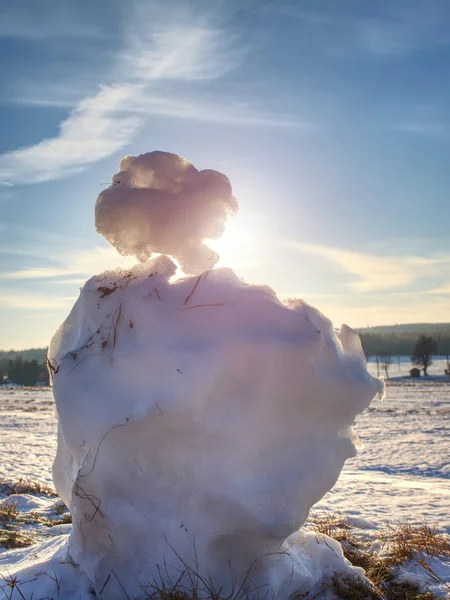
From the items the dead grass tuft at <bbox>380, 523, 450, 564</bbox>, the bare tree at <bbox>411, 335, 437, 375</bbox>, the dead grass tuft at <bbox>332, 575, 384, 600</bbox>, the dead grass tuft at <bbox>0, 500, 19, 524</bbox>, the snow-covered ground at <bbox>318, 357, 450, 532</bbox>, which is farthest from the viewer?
the bare tree at <bbox>411, 335, 437, 375</bbox>

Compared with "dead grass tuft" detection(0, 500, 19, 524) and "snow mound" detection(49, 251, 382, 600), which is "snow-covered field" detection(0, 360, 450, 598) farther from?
"snow mound" detection(49, 251, 382, 600)

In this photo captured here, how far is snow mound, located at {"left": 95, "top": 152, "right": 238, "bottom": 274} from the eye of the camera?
12.4 ft

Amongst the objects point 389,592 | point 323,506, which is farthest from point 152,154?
point 323,506

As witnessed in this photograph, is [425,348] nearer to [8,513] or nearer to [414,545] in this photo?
[414,545]

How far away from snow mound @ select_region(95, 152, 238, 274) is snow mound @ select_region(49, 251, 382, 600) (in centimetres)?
56

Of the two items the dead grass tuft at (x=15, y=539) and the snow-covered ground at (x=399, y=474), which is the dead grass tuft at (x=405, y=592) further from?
the dead grass tuft at (x=15, y=539)

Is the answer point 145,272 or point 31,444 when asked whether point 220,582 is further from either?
point 31,444

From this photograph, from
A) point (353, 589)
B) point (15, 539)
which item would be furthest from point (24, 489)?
point (353, 589)

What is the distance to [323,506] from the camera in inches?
321

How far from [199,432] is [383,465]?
41.9ft

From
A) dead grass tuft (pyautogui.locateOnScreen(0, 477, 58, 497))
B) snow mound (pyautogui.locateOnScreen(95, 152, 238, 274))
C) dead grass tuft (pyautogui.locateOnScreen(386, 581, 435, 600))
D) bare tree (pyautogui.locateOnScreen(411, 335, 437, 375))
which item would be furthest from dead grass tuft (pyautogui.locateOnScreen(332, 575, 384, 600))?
bare tree (pyautogui.locateOnScreen(411, 335, 437, 375))

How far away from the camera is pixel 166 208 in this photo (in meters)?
3.78

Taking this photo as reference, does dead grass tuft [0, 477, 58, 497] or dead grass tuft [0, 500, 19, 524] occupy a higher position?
dead grass tuft [0, 500, 19, 524]

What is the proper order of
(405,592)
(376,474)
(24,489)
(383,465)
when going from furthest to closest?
(383,465)
(376,474)
(24,489)
(405,592)
